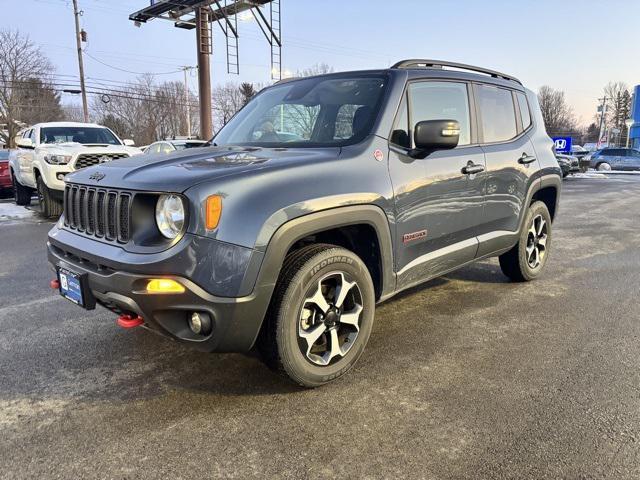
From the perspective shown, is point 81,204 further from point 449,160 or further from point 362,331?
point 449,160

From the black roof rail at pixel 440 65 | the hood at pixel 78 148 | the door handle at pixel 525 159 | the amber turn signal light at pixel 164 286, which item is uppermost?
the black roof rail at pixel 440 65

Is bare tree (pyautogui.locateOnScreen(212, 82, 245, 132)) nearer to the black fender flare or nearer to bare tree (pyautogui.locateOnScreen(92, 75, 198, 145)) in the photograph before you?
bare tree (pyautogui.locateOnScreen(92, 75, 198, 145))

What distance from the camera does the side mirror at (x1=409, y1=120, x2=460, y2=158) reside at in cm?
315

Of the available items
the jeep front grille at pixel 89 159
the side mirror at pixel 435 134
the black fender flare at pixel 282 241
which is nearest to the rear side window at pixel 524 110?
the side mirror at pixel 435 134

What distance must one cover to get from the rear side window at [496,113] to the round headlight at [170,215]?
2.74 metres

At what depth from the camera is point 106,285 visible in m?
2.60

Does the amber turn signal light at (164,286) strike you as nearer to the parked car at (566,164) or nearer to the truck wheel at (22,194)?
the truck wheel at (22,194)

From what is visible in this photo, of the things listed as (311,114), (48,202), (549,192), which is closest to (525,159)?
(549,192)

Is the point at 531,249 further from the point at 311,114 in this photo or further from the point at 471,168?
the point at 311,114

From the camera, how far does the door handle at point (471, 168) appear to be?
376 cm

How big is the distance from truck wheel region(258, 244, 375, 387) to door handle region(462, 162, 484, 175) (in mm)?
1274

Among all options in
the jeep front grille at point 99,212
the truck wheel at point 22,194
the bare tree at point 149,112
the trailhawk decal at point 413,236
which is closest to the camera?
the jeep front grille at point 99,212

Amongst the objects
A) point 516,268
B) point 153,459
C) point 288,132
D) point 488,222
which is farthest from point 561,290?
point 153,459

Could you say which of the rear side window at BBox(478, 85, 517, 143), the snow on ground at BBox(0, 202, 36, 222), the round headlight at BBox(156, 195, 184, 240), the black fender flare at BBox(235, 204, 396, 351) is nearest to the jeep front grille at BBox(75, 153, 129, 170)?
the snow on ground at BBox(0, 202, 36, 222)
